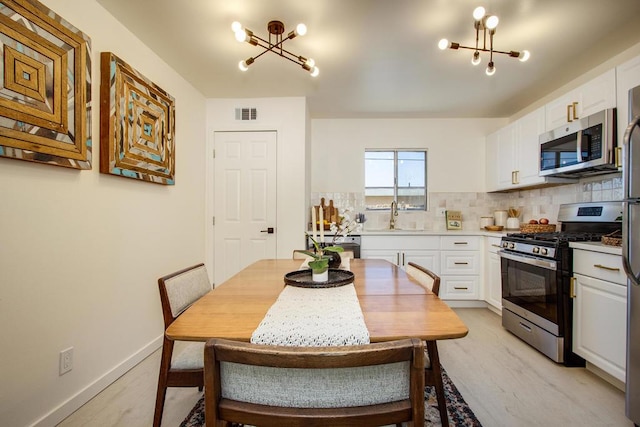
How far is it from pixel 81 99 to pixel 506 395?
120 inches

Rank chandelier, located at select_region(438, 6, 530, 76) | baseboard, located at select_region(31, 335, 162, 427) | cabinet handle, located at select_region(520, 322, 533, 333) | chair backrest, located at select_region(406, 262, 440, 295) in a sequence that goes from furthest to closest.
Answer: cabinet handle, located at select_region(520, 322, 533, 333), chandelier, located at select_region(438, 6, 530, 76), baseboard, located at select_region(31, 335, 162, 427), chair backrest, located at select_region(406, 262, 440, 295)

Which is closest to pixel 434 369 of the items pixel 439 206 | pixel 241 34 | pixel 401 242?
pixel 241 34

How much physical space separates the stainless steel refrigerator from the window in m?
2.66

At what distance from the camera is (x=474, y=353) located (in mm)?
2418

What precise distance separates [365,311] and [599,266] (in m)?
1.88

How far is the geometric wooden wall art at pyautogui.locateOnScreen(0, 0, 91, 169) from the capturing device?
1354 millimetres

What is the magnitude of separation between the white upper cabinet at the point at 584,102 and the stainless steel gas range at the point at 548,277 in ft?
2.51

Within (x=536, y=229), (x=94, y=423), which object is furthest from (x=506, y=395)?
(x=94, y=423)

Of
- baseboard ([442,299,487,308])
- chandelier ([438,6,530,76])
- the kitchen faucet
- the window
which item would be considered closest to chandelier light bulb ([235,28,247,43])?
chandelier ([438,6,530,76])

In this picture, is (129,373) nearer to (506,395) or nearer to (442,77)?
(506,395)

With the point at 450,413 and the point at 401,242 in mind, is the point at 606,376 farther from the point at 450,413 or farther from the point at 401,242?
the point at 401,242

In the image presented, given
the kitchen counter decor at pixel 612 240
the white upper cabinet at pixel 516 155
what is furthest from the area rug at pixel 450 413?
the white upper cabinet at pixel 516 155

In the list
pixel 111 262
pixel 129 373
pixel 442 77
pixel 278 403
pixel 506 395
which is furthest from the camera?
pixel 442 77

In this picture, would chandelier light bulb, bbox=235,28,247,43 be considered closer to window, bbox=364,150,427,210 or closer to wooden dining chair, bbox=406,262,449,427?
wooden dining chair, bbox=406,262,449,427
